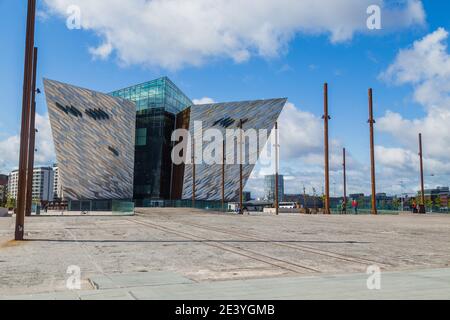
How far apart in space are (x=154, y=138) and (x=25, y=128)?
240 feet

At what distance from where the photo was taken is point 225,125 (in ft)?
264

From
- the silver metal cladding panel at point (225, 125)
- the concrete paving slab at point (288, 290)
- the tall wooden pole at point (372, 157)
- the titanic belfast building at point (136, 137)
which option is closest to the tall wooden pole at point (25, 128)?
the concrete paving slab at point (288, 290)

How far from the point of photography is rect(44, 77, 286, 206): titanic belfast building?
72.0 m

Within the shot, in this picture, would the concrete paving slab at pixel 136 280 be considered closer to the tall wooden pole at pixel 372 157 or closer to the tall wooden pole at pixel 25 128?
the tall wooden pole at pixel 25 128

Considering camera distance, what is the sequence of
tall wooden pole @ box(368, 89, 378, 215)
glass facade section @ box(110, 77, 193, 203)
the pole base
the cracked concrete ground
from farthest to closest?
glass facade section @ box(110, 77, 193, 203), tall wooden pole @ box(368, 89, 378, 215), the pole base, the cracked concrete ground

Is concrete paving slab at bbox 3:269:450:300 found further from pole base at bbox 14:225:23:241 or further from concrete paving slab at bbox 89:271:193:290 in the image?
pole base at bbox 14:225:23:241

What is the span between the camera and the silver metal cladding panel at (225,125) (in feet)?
252

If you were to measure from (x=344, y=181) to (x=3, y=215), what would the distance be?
43086 mm

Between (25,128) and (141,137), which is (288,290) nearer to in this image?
(25,128)

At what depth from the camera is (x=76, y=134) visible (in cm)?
7294

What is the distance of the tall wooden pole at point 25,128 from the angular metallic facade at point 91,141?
194 feet

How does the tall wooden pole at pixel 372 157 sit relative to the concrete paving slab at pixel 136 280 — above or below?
above

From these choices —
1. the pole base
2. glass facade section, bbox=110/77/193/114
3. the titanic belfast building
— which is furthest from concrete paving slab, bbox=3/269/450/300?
glass facade section, bbox=110/77/193/114
